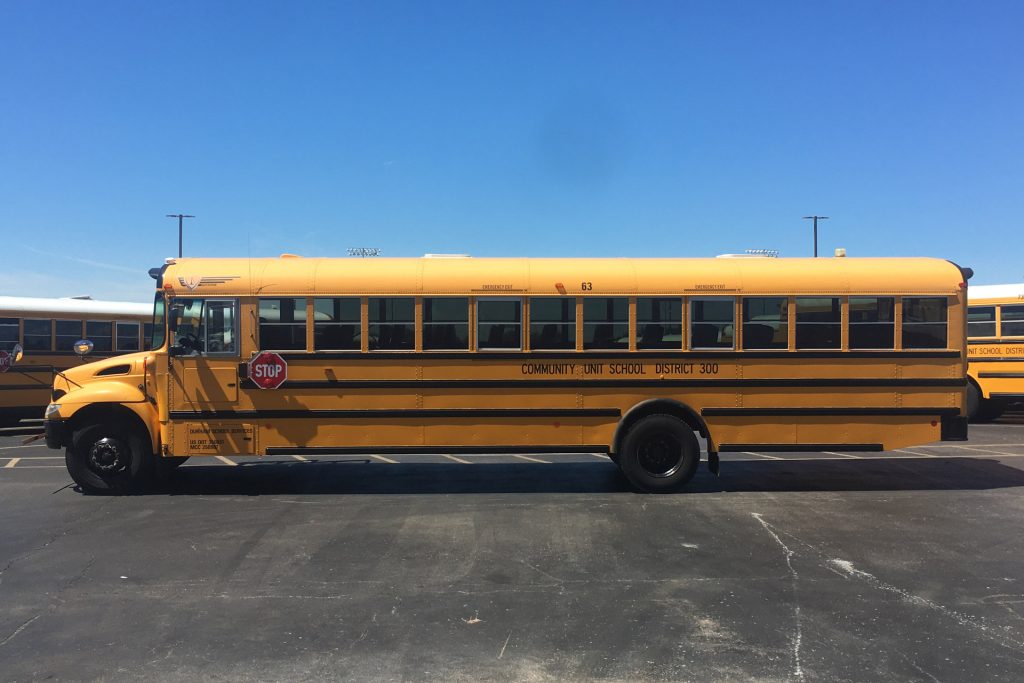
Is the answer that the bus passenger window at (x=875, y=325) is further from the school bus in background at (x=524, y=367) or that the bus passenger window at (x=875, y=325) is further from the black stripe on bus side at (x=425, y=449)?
the black stripe on bus side at (x=425, y=449)

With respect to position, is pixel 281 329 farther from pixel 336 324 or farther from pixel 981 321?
pixel 981 321

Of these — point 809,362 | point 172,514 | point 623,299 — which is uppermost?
point 623,299

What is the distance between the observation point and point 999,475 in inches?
362

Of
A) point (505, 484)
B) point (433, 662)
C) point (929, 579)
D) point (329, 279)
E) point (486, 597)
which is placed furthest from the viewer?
point (505, 484)

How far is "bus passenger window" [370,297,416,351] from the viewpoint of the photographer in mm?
7957

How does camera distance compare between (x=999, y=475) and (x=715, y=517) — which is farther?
(x=999, y=475)

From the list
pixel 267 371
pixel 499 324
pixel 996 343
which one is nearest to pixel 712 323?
pixel 499 324

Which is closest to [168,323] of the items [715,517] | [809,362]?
[715,517]

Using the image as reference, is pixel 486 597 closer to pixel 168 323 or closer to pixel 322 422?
pixel 322 422

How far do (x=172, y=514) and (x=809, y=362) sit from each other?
25.8 feet

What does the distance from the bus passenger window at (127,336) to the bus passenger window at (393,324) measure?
9687mm

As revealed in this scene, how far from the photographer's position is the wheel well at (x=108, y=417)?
26.3 ft

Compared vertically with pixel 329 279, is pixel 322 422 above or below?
below

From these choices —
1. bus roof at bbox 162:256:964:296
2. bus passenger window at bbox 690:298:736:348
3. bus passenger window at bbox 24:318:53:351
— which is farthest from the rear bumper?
bus passenger window at bbox 24:318:53:351
